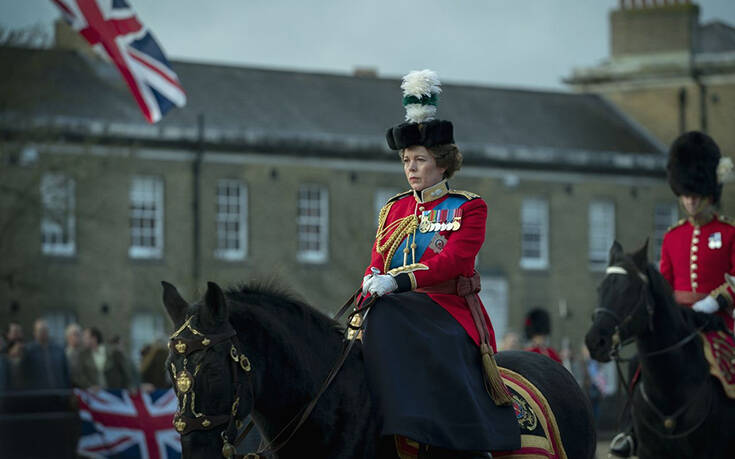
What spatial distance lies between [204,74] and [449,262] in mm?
35822

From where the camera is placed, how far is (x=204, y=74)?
1620 inches

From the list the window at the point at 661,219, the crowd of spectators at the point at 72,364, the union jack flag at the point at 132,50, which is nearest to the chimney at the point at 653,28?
the window at the point at 661,219

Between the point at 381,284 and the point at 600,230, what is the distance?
39.5 m

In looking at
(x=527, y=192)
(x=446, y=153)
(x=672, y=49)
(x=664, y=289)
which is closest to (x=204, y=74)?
(x=527, y=192)

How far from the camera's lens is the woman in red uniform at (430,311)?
19.5ft

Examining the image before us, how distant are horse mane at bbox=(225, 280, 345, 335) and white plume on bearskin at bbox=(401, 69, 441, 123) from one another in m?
1.04

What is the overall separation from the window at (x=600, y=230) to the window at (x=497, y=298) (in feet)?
12.3

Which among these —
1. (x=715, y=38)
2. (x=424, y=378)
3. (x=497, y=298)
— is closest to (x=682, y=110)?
(x=715, y=38)

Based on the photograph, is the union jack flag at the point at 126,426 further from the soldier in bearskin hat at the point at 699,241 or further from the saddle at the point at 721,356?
the saddle at the point at 721,356

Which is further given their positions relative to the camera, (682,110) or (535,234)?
(682,110)

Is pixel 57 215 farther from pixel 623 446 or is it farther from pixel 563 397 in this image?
pixel 563 397

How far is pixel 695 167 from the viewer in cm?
1082

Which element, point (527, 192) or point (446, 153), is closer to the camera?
point (446, 153)

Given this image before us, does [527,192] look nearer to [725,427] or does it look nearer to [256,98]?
[256,98]
